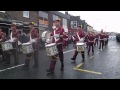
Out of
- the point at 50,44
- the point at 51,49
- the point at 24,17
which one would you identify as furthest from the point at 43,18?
the point at 51,49

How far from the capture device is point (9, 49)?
1062 cm

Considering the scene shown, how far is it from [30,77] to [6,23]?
46.5 ft

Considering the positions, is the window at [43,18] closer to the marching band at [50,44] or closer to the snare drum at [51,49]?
the marching band at [50,44]

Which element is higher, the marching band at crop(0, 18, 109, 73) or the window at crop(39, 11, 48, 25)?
the window at crop(39, 11, 48, 25)

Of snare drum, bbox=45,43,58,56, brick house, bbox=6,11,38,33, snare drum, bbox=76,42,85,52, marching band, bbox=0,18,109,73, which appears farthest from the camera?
brick house, bbox=6,11,38,33

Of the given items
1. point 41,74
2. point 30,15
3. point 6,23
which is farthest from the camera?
point 30,15

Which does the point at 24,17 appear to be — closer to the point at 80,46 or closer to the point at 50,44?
the point at 80,46

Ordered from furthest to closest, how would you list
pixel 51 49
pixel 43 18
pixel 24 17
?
pixel 43 18 → pixel 24 17 → pixel 51 49

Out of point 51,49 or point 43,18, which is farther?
point 43,18

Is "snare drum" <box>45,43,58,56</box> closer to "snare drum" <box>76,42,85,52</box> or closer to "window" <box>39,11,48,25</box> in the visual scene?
"snare drum" <box>76,42,85,52</box>

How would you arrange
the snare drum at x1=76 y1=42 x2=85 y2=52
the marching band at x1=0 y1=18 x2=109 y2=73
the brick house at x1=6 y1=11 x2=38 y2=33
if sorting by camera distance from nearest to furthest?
the marching band at x1=0 y1=18 x2=109 y2=73, the snare drum at x1=76 y1=42 x2=85 y2=52, the brick house at x1=6 y1=11 x2=38 y2=33

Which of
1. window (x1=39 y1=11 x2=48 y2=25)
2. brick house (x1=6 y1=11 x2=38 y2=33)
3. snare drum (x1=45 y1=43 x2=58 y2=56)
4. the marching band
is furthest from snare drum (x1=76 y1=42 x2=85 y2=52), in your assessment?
window (x1=39 y1=11 x2=48 y2=25)
